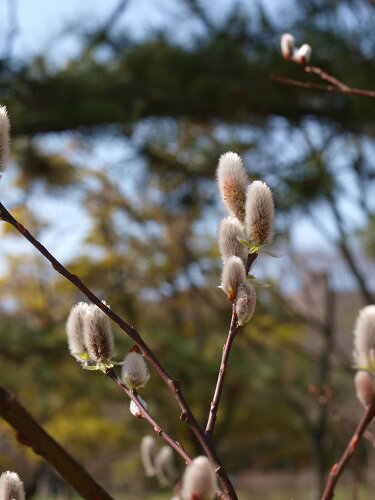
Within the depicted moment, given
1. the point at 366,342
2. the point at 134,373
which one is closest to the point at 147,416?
the point at 134,373

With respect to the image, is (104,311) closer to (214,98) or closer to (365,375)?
(365,375)

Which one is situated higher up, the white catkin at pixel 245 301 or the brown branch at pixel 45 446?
the white catkin at pixel 245 301

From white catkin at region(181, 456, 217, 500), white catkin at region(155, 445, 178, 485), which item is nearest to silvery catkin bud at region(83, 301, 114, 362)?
white catkin at region(181, 456, 217, 500)

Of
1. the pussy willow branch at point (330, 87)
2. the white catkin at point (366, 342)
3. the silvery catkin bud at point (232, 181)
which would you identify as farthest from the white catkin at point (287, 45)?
the white catkin at point (366, 342)

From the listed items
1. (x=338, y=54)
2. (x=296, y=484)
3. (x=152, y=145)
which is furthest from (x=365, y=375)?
(x=296, y=484)

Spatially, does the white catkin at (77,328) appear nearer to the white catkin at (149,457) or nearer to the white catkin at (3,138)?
the white catkin at (3,138)

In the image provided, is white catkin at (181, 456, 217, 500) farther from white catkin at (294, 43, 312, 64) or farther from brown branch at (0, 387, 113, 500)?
white catkin at (294, 43, 312, 64)
